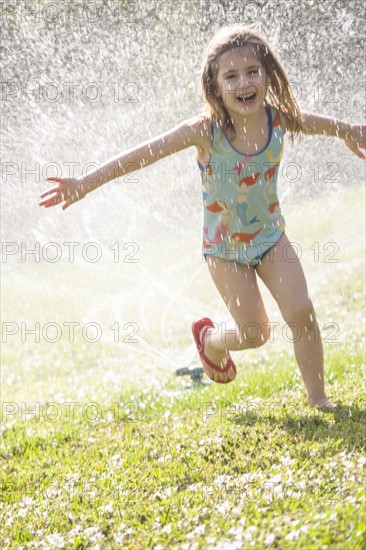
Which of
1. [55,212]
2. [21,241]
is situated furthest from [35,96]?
[21,241]

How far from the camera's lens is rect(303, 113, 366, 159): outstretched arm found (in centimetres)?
456

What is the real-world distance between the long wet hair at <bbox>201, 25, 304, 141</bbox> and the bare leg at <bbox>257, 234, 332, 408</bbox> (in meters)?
0.74

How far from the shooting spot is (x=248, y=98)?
4395 mm

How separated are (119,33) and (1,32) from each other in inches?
68.6

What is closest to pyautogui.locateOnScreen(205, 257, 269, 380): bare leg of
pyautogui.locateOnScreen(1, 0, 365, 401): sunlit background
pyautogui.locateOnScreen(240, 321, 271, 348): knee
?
pyautogui.locateOnScreen(240, 321, 271, 348): knee

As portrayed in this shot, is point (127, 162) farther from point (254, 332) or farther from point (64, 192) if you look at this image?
point (254, 332)

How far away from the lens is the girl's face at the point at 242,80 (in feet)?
14.1

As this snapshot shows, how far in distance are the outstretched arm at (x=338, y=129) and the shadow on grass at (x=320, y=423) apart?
153cm

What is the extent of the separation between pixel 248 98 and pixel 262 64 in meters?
0.22

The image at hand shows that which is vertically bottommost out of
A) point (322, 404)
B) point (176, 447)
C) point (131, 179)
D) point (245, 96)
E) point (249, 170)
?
point (176, 447)

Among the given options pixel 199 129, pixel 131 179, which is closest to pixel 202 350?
pixel 199 129

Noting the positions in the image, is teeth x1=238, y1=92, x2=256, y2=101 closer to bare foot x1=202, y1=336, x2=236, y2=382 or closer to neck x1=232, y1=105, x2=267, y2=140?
neck x1=232, y1=105, x2=267, y2=140

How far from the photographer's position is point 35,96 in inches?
442

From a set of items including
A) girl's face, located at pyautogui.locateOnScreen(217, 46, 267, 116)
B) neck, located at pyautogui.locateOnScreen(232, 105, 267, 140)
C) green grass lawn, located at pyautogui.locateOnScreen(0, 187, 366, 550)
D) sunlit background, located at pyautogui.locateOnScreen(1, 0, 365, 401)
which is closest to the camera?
green grass lawn, located at pyautogui.locateOnScreen(0, 187, 366, 550)
